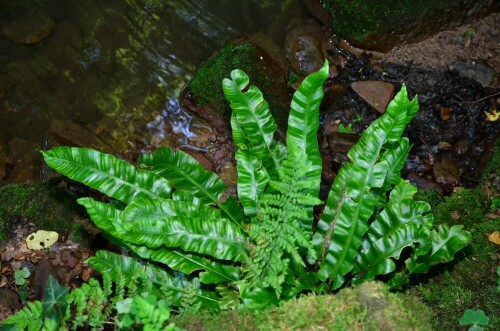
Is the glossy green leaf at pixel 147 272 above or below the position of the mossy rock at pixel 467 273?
below

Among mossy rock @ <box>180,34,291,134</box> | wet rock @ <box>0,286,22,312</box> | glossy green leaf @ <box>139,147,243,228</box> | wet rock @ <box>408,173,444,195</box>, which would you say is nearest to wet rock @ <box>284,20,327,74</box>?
mossy rock @ <box>180,34,291,134</box>

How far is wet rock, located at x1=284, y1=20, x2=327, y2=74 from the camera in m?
5.52

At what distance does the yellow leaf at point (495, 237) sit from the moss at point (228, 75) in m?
2.23

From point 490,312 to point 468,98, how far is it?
96.5 inches

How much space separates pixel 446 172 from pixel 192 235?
270cm

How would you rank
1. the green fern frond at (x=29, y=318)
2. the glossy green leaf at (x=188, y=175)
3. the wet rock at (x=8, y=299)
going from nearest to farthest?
the green fern frond at (x=29, y=318)
the glossy green leaf at (x=188, y=175)
the wet rock at (x=8, y=299)

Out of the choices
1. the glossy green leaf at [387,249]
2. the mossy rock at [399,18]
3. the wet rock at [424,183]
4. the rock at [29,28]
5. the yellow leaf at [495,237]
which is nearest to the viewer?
the glossy green leaf at [387,249]

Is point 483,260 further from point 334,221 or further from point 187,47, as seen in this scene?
point 187,47

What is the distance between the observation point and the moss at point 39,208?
4.44 meters

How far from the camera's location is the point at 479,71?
16.9ft

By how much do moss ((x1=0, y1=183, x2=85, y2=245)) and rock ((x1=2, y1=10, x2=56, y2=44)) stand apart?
7.27ft

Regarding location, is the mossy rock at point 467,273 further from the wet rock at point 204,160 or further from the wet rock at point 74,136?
the wet rock at point 74,136

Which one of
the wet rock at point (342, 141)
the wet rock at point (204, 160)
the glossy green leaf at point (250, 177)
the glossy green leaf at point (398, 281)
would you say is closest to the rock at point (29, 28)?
the wet rock at point (204, 160)

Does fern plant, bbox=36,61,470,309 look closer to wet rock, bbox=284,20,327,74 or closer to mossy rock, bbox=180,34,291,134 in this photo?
mossy rock, bbox=180,34,291,134
